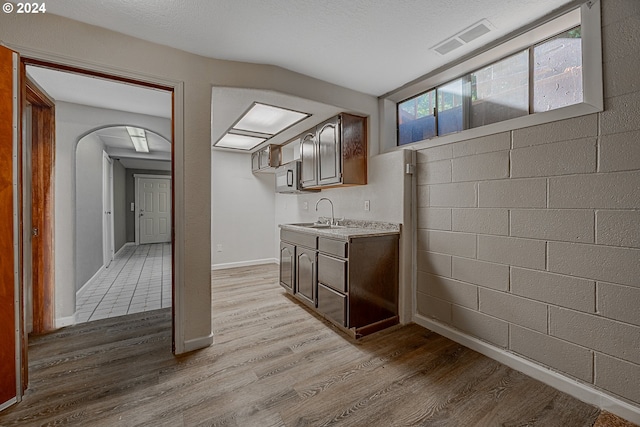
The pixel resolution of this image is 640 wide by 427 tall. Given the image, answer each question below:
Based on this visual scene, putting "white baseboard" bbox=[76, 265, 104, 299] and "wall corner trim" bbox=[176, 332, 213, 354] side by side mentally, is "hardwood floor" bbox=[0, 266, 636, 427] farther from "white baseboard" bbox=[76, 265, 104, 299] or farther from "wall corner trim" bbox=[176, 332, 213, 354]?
"white baseboard" bbox=[76, 265, 104, 299]

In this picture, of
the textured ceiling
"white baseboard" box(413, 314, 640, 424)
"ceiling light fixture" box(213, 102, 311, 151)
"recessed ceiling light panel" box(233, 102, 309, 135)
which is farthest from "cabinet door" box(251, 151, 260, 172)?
"white baseboard" box(413, 314, 640, 424)

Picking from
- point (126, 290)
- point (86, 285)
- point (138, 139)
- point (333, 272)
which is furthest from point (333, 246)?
point (138, 139)

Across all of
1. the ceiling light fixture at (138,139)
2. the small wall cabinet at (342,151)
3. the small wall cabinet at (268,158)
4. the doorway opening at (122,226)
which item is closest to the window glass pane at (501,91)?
the small wall cabinet at (342,151)

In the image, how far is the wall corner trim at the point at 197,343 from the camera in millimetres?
2139

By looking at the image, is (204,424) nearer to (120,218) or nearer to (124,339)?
(124,339)

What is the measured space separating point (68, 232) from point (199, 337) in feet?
5.80

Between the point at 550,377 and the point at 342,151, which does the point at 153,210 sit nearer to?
the point at 342,151

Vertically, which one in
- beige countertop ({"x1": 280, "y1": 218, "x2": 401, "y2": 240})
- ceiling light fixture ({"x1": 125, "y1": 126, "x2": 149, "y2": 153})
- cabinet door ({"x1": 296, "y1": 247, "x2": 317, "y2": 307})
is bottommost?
cabinet door ({"x1": 296, "y1": 247, "x2": 317, "y2": 307})

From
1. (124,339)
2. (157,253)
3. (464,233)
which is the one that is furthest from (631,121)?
(157,253)

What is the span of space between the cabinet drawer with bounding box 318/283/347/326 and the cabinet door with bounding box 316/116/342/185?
1.21 m

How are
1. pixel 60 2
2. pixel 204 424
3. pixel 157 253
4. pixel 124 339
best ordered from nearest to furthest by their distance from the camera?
pixel 204 424
pixel 60 2
pixel 124 339
pixel 157 253

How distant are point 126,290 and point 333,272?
125 inches

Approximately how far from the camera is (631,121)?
1445 millimetres

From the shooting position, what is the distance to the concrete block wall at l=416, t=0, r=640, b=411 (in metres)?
1.47
